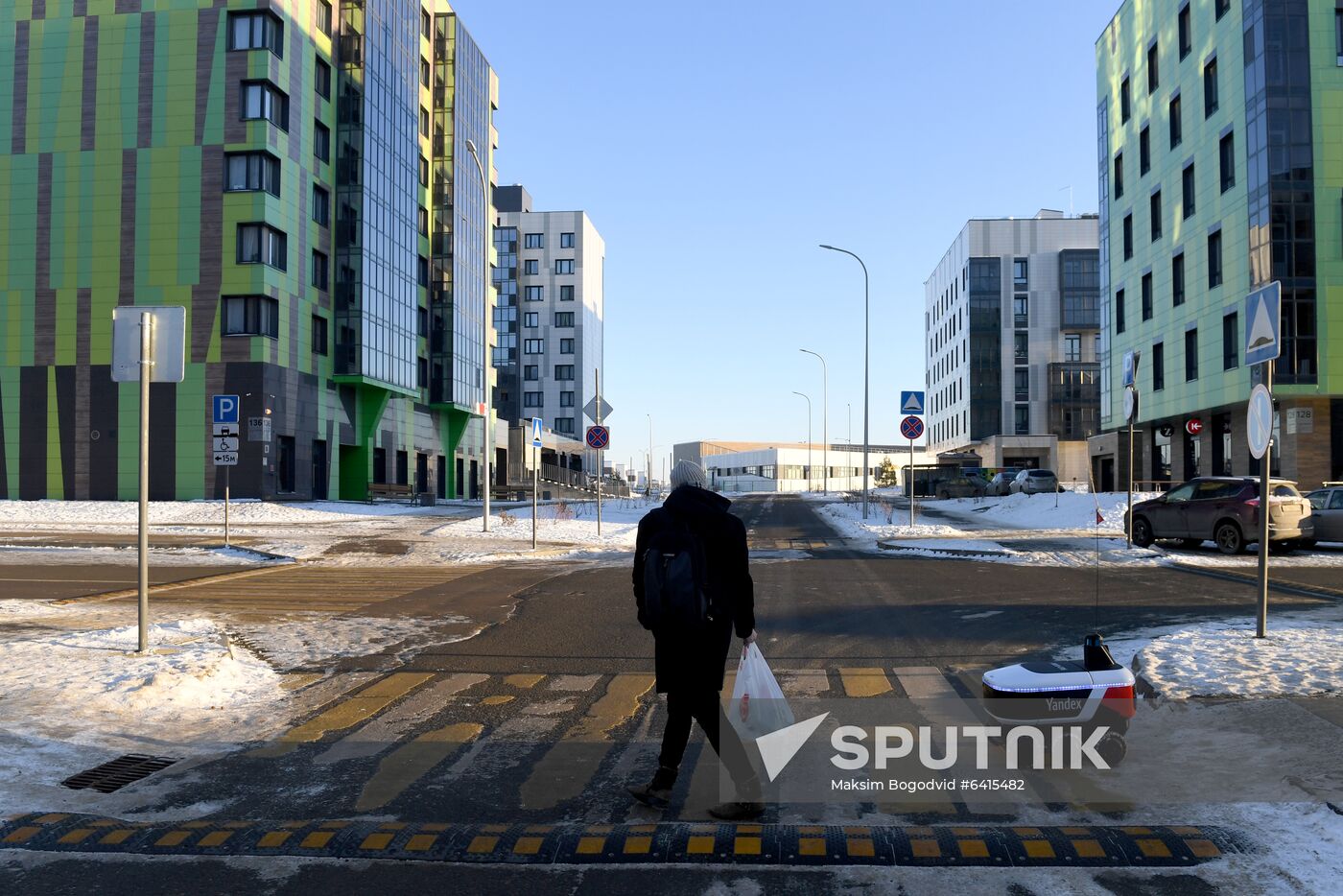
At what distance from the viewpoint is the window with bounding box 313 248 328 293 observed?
4688cm

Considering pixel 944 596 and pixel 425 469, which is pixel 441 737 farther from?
pixel 425 469

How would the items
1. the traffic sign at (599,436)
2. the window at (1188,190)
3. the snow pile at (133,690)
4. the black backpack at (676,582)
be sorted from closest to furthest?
the black backpack at (676,582) → the snow pile at (133,690) → the traffic sign at (599,436) → the window at (1188,190)

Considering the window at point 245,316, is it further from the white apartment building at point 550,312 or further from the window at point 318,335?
the white apartment building at point 550,312

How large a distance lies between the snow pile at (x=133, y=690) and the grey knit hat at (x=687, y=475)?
347 cm

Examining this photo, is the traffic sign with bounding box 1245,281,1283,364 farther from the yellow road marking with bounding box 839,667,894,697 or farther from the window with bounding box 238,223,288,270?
the window with bounding box 238,223,288,270

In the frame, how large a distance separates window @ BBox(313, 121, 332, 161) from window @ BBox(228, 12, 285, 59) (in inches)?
Answer: 192

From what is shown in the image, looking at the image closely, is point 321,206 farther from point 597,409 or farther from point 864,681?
point 864,681

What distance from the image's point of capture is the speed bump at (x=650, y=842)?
4293mm

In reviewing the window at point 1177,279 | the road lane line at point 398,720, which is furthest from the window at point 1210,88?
the road lane line at point 398,720

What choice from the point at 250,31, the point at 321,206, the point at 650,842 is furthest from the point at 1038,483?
the point at 650,842

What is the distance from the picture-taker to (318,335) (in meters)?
47.1

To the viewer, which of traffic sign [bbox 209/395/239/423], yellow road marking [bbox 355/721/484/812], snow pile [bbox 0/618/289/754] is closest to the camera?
yellow road marking [bbox 355/721/484/812]

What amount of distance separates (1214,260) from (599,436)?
2753 cm

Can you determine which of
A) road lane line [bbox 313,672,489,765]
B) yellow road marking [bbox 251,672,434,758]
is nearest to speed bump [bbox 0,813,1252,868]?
road lane line [bbox 313,672,489,765]
